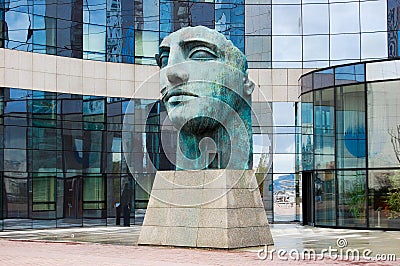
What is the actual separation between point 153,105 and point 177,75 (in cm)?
1955

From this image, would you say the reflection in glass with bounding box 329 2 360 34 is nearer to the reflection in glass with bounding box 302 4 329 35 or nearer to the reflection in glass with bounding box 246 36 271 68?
the reflection in glass with bounding box 302 4 329 35

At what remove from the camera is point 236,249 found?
17.4 metres

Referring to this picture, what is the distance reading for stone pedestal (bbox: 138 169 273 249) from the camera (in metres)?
17.7

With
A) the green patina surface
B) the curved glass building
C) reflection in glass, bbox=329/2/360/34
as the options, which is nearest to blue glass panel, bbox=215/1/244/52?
the curved glass building

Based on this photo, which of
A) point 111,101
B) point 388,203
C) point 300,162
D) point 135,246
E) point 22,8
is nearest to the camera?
point 135,246

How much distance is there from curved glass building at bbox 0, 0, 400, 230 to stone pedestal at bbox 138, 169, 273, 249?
35.7 feet

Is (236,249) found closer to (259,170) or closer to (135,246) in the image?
(135,246)

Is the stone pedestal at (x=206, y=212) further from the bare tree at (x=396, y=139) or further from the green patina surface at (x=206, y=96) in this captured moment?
the bare tree at (x=396, y=139)

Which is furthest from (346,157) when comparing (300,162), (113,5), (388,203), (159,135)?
(113,5)

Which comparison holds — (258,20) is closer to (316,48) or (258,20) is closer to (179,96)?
(316,48)

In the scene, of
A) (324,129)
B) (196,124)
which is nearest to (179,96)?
(196,124)

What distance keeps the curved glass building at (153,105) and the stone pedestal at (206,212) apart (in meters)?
10.9

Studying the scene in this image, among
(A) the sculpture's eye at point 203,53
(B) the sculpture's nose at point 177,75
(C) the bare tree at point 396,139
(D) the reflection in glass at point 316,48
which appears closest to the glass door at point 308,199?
(C) the bare tree at point 396,139

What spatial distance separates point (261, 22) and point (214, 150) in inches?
834
